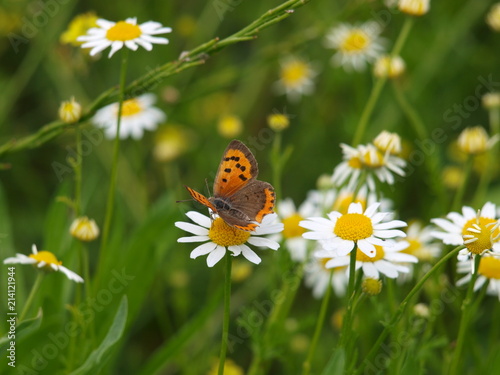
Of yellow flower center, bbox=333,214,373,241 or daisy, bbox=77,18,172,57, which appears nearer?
yellow flower center, bbox=333,214,373,241

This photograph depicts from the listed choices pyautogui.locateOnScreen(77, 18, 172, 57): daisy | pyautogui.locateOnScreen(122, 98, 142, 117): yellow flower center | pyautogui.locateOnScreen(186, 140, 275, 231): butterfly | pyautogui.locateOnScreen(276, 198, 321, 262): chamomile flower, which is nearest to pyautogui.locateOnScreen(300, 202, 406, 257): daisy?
pyautogui.locateOnScreen(186, 140, 275, 231): butterfly

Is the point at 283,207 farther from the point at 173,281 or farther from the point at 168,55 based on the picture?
the point at 168,55

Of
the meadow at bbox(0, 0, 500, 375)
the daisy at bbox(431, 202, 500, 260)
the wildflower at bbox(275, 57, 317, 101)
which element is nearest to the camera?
the daisy at bbox(431, 202, 500, 260)

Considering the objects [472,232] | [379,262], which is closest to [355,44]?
[379,262]

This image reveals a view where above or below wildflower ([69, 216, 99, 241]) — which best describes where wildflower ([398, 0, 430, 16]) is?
above

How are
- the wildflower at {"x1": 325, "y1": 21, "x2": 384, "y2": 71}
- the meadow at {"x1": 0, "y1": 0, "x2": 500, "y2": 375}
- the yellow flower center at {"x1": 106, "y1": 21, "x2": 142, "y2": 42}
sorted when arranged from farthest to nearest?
1. the wildflower at {"x1": 325, "y1": 21, "x2": 384, "y2": 71}
2. the yellow flower center at {"x1": 106, "y1": 21, "x2": 142, "y2": 42}
3. the meadow at {"x1": 0, "y1": 0, "x2": 500, "y2": 375}

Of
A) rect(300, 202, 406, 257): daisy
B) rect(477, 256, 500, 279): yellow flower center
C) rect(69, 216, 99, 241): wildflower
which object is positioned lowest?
rect(69, 216, 99, 241): wildflower

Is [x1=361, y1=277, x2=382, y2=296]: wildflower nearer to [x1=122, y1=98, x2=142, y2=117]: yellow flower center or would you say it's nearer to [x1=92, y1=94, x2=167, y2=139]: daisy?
[x1=92, y1=94, x2=167, y2=139]: daisy
